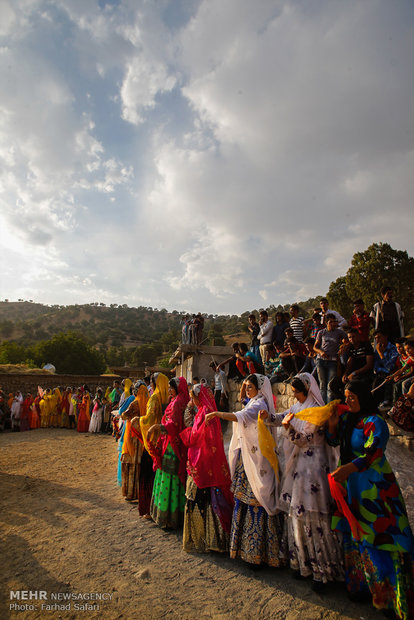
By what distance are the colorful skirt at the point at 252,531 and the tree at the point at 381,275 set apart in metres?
19.4

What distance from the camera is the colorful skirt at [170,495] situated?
14.3 feet

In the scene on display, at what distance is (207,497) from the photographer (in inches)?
151

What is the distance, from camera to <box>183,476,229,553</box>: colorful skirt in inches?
148

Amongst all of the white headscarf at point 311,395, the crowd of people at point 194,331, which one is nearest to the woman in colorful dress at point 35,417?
the crowd of people at point 194,331

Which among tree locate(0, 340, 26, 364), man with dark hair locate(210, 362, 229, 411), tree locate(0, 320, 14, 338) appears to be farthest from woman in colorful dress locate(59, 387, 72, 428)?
tree locate(0, 320, 14, 338)

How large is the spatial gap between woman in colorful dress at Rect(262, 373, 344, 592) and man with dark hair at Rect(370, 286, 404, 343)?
431 centimetres

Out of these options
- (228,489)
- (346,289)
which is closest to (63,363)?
(346,289)

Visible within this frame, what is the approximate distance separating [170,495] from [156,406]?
49.4 inches

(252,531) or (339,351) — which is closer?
(252,531)

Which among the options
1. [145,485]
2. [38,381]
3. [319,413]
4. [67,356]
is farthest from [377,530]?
[67,356]

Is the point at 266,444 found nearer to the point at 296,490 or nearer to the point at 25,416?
the point at 296,490

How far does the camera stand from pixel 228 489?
3.94 metres

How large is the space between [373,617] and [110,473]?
20.7 ft

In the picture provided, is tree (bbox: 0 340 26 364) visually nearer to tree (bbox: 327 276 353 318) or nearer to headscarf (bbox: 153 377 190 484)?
tree (bbox: 327 276 353 318)
